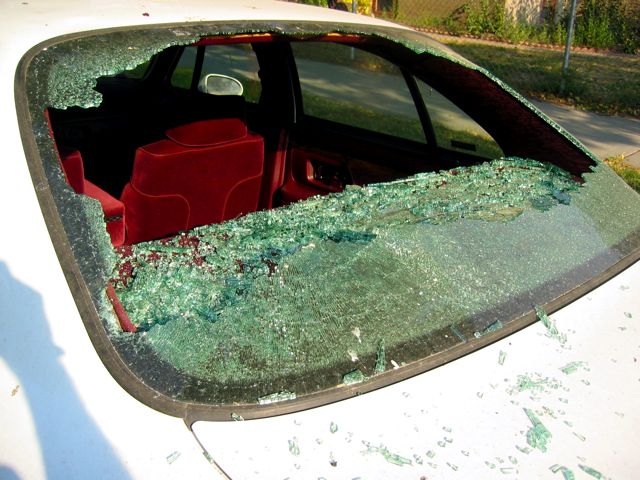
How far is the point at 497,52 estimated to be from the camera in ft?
40.1

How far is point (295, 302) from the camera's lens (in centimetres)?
161

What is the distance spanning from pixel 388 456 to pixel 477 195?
1.12 meters

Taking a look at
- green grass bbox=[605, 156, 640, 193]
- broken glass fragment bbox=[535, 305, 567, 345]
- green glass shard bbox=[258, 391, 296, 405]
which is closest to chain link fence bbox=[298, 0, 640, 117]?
green grass bbox=[605, 156, 640, 193]

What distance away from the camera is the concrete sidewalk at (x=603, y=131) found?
23.1 feet

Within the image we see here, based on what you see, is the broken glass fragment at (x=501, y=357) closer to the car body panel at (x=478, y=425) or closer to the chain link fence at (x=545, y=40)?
the car body panel at (x=478, y=425)

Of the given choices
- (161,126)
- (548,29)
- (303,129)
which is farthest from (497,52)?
(161,126)

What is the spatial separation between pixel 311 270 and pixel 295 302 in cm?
13

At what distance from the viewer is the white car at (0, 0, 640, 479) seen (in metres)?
1.30

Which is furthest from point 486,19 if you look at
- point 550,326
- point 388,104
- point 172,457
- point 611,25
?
point 172,457

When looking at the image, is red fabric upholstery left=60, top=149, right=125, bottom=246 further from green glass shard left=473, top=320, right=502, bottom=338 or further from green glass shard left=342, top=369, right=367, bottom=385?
green glass shard left=473, top=320, right=502, bottom=338

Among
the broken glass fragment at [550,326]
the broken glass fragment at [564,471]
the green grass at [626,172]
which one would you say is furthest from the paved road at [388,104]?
the broken glass fragment at [564,471]

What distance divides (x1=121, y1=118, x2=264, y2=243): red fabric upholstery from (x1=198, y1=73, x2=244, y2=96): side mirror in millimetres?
514

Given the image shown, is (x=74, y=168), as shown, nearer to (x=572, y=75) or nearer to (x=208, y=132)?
(x=208, y=132)

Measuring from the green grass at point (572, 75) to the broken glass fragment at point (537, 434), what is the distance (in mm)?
8287
